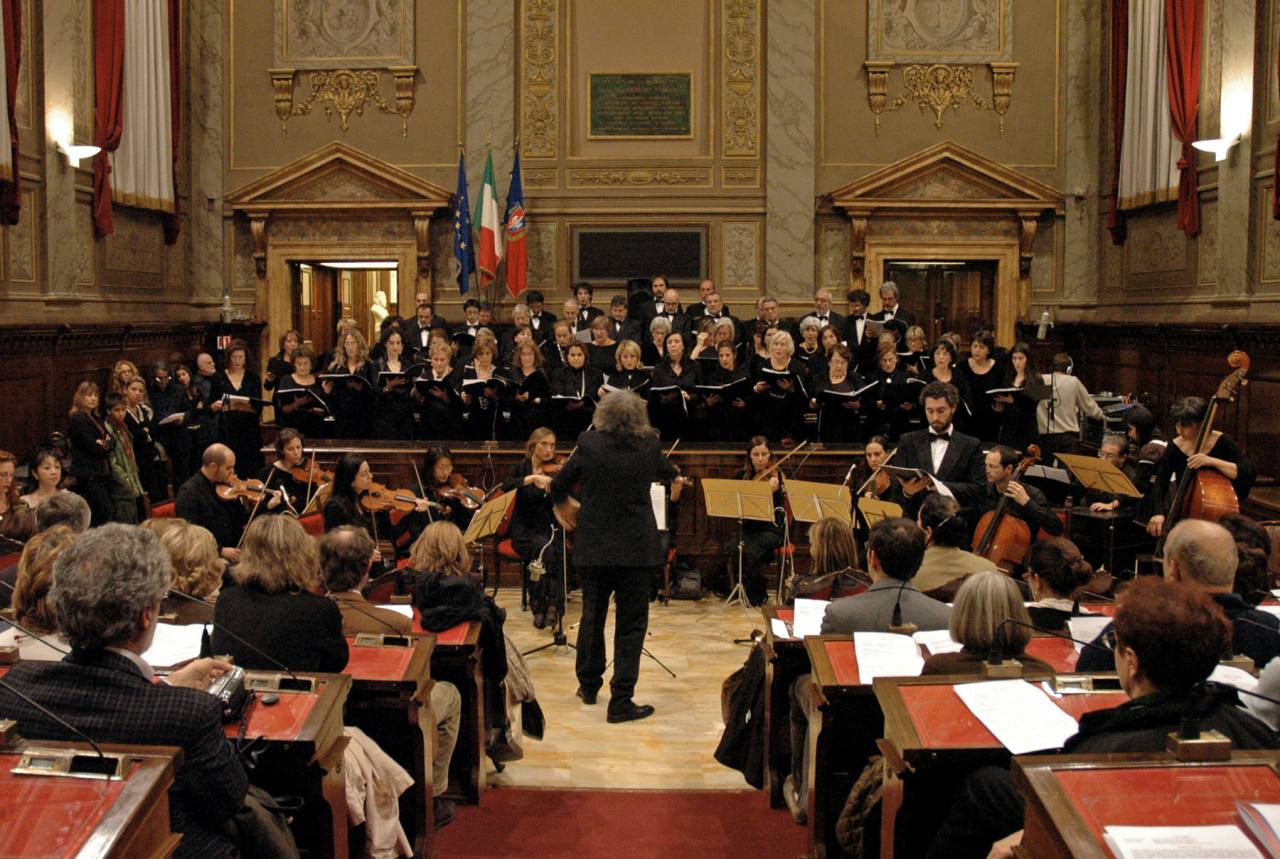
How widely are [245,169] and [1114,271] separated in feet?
30.4

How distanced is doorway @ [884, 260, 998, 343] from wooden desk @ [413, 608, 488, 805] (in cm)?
984

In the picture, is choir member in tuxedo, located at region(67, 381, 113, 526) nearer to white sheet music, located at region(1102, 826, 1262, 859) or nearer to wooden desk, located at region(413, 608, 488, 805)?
wooden desk, located at region(413, 608, 488, 805)

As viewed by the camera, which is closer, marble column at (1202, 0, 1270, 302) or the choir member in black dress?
marble column at (1202, 0, 1270, 302)

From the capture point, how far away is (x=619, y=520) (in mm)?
6105

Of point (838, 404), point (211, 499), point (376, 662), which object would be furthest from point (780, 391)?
point (376, 662)

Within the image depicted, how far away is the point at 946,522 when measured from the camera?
206 inches

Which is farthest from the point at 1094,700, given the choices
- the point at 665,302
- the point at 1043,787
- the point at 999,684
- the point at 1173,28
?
the point at 1173,28

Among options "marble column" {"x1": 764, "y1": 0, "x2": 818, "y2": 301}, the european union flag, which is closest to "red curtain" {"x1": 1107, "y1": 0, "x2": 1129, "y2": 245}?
"marble column" {"x1": 764, "y1": 0, "x2": 818, "y2": 301}

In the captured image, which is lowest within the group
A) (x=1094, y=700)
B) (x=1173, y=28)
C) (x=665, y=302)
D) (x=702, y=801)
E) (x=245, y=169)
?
(x=702, y=801)

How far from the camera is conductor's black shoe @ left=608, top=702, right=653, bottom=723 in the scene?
6230mm

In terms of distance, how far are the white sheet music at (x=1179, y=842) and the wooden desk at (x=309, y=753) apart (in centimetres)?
188

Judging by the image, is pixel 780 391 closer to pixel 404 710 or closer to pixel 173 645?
pixel 404 710

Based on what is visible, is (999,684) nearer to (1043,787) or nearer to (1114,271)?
(1043,787)

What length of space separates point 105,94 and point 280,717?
10071 mm
